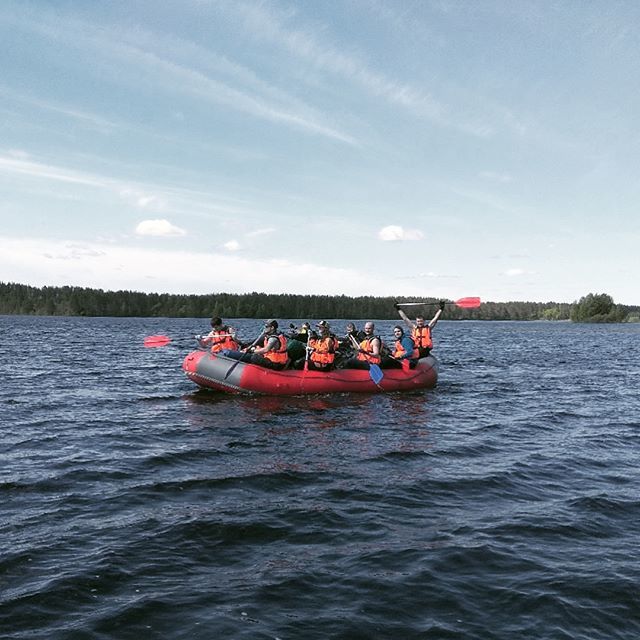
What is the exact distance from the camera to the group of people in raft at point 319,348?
656 inches

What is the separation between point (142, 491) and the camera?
28.2 ft

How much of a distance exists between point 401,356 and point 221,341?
5590 mm

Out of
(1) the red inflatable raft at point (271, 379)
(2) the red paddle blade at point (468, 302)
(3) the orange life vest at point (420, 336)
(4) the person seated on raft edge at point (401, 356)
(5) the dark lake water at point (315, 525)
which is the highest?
(2) the red paddle blade at point (468, 302)

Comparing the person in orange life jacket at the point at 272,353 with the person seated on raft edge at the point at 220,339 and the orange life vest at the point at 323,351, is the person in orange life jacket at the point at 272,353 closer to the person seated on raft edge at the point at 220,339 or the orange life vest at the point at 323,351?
the orange life vest at the point at 323,351

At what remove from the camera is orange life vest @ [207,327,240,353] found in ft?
58.1

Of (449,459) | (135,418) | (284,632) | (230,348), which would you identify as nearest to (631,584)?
(284,632)

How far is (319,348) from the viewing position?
17031 millimetres

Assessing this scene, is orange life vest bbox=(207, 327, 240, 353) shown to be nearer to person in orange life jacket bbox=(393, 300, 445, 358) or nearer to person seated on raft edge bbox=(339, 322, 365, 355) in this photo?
person seated on raft edge bbox=(339, 322, 365, 355)

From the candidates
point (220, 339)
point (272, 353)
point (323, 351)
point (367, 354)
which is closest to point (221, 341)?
point (220, 339)

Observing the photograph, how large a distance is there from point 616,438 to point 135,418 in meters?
10.9

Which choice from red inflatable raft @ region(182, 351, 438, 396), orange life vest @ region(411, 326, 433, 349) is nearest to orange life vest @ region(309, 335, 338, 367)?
red inflatable raft @ region(182, 351, 438, 396)

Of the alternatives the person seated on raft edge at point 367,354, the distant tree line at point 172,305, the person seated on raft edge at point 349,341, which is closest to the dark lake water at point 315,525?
the person seated on raft edge at point 367,354

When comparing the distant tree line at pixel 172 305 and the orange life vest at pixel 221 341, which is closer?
the orange life vest at pixel 221 341

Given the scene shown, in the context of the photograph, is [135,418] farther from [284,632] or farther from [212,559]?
[284,632]
